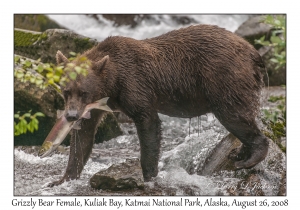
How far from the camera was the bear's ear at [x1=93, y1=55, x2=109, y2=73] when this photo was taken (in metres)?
8.62

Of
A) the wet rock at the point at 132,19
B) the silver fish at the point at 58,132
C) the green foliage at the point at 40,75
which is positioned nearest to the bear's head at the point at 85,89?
the silver fish at the point at 58,132

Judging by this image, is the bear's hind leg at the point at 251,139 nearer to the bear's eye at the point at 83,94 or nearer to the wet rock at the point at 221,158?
the wet rock at the point at 221,158

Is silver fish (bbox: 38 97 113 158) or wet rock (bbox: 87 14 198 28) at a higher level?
wet rock (bbox: 87 14 198 28)

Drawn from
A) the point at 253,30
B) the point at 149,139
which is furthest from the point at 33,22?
the point at 149,139

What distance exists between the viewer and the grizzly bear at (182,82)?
29.6ft

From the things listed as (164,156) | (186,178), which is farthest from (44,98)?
(186,178)

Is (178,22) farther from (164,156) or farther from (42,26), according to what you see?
(164,156)

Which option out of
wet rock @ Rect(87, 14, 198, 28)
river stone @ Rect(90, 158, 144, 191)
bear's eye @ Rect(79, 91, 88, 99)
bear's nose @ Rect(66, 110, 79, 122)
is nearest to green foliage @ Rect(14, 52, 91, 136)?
bear's nose @ Rect(66, 110, 79, 122)

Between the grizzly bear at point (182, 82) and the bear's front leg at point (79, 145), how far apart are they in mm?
18

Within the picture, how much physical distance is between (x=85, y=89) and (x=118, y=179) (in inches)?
68.5

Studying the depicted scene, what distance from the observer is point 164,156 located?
10961mm

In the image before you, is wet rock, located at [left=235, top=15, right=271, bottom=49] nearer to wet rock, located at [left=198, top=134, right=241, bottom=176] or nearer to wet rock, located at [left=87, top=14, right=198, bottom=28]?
wet rock, located at [left=87, top=14, right=198, bottom=28]

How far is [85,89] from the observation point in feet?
27.6

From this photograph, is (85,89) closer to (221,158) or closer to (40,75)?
(40,75)
